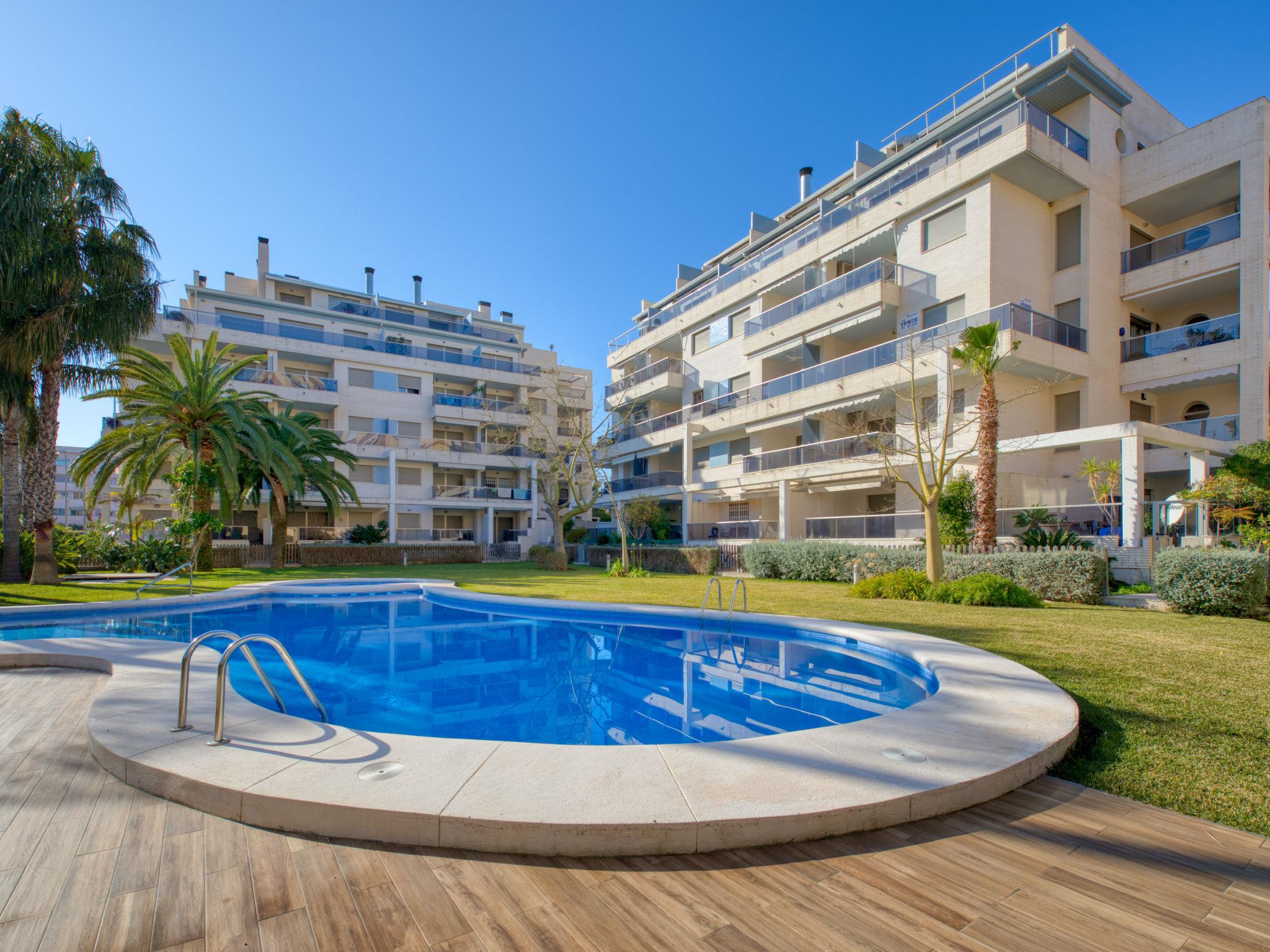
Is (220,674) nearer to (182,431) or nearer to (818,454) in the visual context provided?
(182,431)

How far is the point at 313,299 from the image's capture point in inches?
1515

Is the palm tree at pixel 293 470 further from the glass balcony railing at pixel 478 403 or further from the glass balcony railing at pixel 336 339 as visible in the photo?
the glass balcony railing at pixel 478 403

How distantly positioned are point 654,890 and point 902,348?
20811 millimetres

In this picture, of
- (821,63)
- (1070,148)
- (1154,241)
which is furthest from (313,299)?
(1154,241)

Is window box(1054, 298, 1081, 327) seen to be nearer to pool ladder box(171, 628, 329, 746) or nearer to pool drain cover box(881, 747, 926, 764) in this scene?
pool drain cover box(881, 747, 926, 764)

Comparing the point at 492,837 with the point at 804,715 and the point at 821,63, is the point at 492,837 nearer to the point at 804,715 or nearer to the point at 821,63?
the point at 804,715

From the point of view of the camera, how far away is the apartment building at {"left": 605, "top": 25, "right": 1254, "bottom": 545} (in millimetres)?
17953

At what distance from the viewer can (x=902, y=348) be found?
20.5 metres

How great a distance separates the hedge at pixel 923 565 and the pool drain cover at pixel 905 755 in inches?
465

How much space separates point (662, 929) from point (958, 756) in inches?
93.0

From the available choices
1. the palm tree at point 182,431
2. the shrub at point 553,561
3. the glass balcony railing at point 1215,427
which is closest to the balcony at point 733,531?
the shrub at point 553,561

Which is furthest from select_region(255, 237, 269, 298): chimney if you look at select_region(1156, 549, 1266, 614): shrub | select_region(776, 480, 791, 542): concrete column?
select_region(1156, 549, 1266, 614): shrub

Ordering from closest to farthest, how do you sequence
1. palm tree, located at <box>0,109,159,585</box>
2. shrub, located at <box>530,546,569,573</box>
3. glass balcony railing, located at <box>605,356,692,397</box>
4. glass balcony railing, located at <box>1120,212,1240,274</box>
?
palm tree, located at <box>0,109,159,585</box> → glass balcony railing, located at <box>1120,212,1240,274</box> → shrub, located at <box>530,546,569,573</box> → glass balcony railing, located at <box>605,356,692,397</box>

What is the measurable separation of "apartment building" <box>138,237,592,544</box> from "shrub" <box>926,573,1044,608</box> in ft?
69.2
